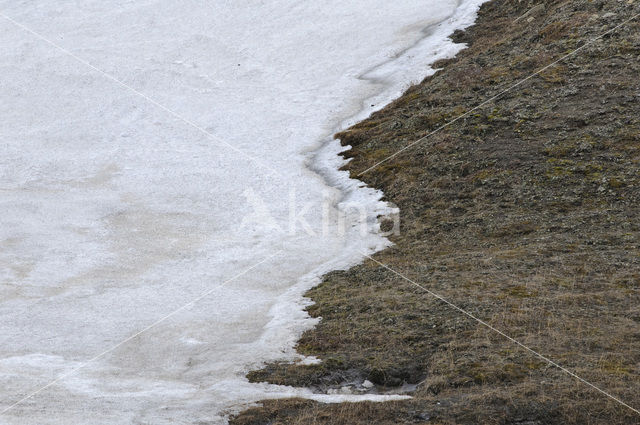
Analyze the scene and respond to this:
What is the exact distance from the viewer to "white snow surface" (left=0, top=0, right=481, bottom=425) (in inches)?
531

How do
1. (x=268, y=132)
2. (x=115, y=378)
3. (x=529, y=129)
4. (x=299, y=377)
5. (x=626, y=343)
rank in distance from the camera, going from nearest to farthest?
(x=626, y=343) → (x=299, y=377) → (x=115, y=378) → (x=529, y=129) → (x=268, y=132)

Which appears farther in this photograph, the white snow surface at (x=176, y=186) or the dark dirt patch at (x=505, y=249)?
the white snow surface at (x=176, y=186)

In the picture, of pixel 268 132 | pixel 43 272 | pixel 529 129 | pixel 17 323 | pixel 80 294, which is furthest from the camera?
pixel 268 132

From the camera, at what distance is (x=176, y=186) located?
2559cm

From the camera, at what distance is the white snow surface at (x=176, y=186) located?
13492mm

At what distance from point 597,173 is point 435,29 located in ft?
66.1

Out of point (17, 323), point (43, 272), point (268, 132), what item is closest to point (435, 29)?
point (268, 132)

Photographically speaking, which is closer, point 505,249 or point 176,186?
point 505,249

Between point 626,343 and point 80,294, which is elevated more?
point 80,294

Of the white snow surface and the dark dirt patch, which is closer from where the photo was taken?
the dark dirt patch

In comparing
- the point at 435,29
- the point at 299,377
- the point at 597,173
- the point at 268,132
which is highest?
the point at 435,29

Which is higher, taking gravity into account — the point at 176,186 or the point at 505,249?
the point at 176,186

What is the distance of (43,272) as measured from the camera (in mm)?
19531

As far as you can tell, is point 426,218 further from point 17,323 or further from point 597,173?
point 17,323
